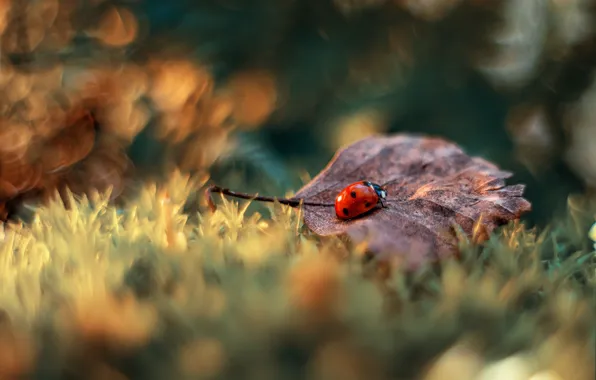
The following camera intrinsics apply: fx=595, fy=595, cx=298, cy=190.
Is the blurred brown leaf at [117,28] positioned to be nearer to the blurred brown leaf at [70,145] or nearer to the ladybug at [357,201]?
the blurred brown leaf at [70,145]

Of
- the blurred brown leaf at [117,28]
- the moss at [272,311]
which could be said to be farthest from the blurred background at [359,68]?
the moss at [272,311]

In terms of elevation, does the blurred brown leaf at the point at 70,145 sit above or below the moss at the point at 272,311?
below

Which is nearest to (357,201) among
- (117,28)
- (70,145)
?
(70,145)

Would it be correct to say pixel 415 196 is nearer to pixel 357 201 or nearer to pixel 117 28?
pixel 357 201

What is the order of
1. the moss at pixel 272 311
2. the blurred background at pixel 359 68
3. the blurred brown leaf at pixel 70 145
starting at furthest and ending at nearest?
the blurred background at pixel 359 68
the blurred brown leaf at pixel 70 145
the moss at pixel 272 311

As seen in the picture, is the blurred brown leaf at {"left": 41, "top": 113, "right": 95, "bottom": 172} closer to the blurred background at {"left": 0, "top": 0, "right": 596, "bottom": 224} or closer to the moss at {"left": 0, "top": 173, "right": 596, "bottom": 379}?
the blurred background at {"left": 0, "top": 0, "right": 596, "bottom": 224}

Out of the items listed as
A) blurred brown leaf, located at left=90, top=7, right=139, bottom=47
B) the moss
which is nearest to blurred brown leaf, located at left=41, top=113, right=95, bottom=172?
blurred brown leaf, located at left=90, top=7, right=139, bottom=47
